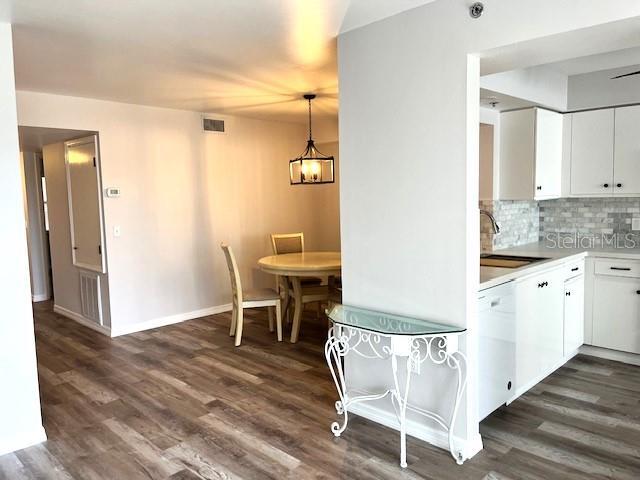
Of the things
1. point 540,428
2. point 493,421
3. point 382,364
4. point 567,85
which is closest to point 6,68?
point 382,364

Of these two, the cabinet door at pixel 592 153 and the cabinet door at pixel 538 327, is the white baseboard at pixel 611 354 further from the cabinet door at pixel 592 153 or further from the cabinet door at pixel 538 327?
the cabinet door at pixel 592 153

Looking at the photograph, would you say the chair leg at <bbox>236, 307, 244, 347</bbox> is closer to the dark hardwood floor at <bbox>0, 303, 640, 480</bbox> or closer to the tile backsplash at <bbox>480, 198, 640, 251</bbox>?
the dark hardwood floor at <bbox>0, 303, 640, 480</bbox>

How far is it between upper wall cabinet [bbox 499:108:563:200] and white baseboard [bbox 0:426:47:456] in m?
3.88

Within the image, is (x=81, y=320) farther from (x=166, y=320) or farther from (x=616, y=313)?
(x=616, y=313)

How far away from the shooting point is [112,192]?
500cm

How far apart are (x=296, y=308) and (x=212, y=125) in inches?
98.0

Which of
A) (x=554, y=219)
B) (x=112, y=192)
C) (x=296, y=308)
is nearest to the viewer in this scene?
(x=554, y=219)

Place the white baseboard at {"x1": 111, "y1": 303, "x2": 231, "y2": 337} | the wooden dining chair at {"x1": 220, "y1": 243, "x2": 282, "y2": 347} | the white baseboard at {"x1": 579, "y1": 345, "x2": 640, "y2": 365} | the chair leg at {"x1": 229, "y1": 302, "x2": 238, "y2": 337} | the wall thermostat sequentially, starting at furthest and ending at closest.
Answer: the white baseboard at {"x1": 111, "y1": 303, "x2": 231, "y2": 337}
the wall thermostat
the chair leg at {"x1": 229, "y1": 302, "x2": 238, "y2": 337}
the wooden dining chair at {"x1": 220, "y1": 243, "x2": 282, "y2": 347}
the white baseboard at {"x1": 579, "y1": 345, "x2": 640, "y2": 365}

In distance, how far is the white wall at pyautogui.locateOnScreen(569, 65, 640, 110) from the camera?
3.97m

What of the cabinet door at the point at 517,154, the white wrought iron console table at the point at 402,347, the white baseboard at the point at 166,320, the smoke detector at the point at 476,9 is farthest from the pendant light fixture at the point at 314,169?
the smoke detector at the point at 476,9

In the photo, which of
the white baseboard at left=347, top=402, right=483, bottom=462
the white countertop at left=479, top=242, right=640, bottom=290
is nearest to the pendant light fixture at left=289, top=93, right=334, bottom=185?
the white countertop at left=479, top=242, right=640, bottom=290

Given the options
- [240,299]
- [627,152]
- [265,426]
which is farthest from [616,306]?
[240,299]

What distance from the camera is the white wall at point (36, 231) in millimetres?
6965

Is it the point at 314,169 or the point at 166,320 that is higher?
the point at 314,169
